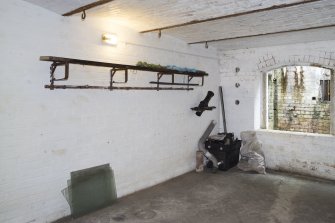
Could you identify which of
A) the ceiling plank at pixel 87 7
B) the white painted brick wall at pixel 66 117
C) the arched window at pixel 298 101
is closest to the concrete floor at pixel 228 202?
the white painted brick wall at pixel 66 117

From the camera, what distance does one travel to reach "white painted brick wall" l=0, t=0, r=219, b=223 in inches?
108

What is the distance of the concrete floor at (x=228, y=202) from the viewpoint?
3262mm

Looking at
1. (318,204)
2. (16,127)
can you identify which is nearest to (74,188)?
(16,127)

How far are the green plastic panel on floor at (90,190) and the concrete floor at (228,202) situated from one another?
11 cm

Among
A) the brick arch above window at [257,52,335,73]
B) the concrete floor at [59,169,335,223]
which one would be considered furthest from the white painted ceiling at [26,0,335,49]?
the concrete floor at [59,169,335,223]

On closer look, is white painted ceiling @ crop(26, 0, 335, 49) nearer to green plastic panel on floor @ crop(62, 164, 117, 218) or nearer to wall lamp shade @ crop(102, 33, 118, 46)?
wall lamp shade @ crop(102, 33, 118, 46)

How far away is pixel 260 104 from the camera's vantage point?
5.76 metres

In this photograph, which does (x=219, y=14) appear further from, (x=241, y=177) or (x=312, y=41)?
(x=241, y=177)

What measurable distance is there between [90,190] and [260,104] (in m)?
3.91

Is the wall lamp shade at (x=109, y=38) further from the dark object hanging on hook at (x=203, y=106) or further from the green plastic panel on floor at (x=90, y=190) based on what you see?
the dark object hanging on hook at (x=203, y=106)

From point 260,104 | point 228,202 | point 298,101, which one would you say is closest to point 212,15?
point 228,202

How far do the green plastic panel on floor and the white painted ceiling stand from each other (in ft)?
6.33

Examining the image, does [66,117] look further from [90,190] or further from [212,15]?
[212,15]

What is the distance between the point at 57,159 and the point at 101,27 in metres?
1.72
